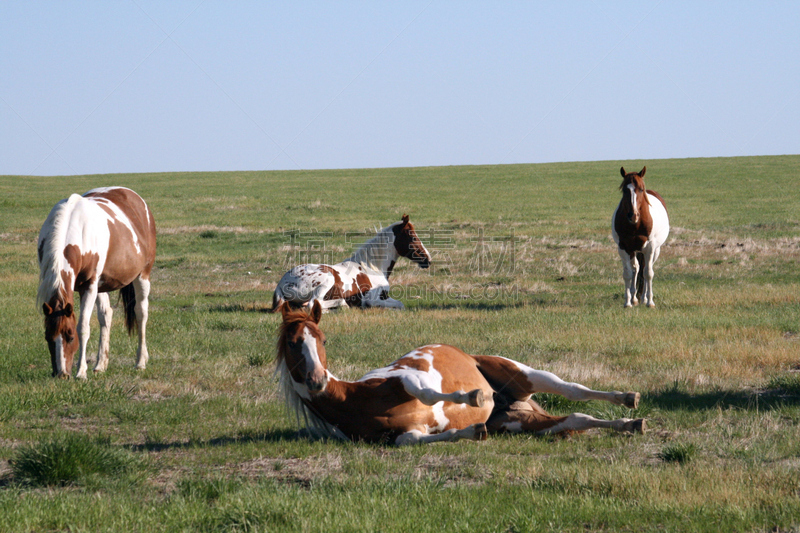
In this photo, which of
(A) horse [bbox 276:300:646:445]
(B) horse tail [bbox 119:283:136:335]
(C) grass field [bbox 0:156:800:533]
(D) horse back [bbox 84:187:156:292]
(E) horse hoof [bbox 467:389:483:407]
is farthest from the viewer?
(B) horse tail [bbox 119:283:136:335]

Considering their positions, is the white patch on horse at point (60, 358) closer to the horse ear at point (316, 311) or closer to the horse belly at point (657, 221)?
Result: the horse ear at point (316, 311)

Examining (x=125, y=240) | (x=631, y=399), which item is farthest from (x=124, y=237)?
(x=631, y=399)

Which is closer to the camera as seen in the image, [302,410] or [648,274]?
[302,410]

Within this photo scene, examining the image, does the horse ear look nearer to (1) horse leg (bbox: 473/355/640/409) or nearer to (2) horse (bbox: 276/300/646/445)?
(2) horse (bbox: 276/300/646/445)

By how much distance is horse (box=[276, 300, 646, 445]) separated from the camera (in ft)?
18.2

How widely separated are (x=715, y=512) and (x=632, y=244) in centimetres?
1022

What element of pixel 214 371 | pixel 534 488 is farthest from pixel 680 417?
pixel 214 371

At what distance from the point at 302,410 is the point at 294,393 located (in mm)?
176

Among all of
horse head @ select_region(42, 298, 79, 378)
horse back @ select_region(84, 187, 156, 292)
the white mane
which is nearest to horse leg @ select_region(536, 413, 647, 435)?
the white mane

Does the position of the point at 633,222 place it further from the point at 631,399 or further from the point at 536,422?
the point at 631,399

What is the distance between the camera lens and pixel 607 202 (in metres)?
40.8

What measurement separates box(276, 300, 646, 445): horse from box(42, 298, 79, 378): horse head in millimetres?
2986

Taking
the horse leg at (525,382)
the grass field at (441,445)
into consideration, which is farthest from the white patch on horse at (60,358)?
the horse leg at (525,382)

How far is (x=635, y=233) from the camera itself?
45.5 feet
